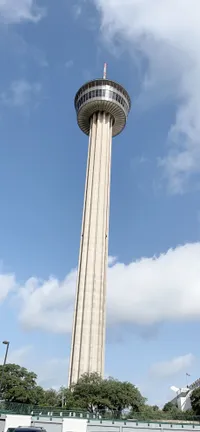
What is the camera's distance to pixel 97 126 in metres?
95.8

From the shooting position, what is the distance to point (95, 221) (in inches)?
3403

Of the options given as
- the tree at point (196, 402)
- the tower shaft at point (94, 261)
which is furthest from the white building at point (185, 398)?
the tower shaft at point (94, 261)

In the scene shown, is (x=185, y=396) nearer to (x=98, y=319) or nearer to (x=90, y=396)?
(x=98, y=319)

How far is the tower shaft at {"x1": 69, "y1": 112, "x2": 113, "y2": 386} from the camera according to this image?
74.6 m

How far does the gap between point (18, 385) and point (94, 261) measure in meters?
29.3

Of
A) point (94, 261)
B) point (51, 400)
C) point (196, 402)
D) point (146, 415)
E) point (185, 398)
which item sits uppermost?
point (94, 261)

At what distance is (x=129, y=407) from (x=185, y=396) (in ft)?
360

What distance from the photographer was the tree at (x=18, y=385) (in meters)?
64.2

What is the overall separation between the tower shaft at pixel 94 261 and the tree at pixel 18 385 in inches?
333

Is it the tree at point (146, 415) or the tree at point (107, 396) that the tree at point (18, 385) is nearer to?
the tree at point (107, 396)

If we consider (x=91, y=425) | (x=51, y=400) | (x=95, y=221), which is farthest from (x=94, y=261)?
(x=91, y=425)

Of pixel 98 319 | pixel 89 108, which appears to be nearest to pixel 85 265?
pixel 98 319

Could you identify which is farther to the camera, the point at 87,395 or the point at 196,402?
the point at 196,402

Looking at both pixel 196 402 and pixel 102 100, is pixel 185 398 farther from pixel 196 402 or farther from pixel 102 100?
pixel 102 100
